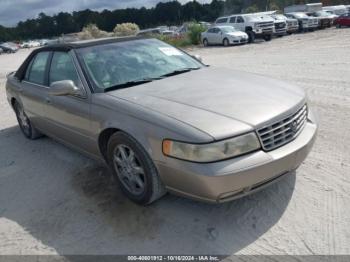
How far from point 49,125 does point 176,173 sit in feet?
Result: 8.26

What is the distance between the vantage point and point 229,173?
8.79ft

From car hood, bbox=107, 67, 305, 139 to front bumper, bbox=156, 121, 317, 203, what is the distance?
25 cm

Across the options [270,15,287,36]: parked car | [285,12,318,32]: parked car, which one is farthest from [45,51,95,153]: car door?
[285,12,318,32]: parked car

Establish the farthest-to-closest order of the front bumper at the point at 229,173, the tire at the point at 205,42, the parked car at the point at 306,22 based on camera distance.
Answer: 1. the parked car at the point at 306,22
2. the tire at the point at 205,42
3. the front bumper at the point at 229,173

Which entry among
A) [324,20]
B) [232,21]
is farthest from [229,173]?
[324,20]

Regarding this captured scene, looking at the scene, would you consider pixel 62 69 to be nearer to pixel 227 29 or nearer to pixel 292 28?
pixel 227 29

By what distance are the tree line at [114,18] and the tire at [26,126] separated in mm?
98881

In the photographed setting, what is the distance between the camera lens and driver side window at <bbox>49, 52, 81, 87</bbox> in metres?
4.00

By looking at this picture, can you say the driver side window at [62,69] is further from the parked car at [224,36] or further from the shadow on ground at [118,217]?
the parked car at [224,36]

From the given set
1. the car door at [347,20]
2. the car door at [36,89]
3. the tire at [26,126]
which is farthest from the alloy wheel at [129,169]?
the car door at [347,20]

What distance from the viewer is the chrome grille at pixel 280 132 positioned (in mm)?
2865

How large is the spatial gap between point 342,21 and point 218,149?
103ft

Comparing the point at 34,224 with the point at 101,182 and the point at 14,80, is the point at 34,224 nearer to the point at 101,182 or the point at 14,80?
the point at 101,182

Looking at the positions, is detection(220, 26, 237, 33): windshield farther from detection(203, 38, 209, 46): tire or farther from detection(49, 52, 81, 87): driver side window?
detection(49, 52, 81, 87): driver side window
